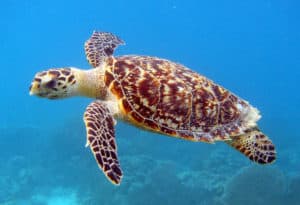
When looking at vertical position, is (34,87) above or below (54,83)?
below

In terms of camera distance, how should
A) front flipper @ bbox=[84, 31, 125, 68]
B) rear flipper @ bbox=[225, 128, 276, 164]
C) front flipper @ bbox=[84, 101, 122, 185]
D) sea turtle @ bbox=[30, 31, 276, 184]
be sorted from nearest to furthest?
front flipper @ bbox=[84, 101, 122, 185] < sea turtle @ bbox=[30, 31, 276, 184] < rear flipper @ bbox=[225, 128, 276, 164] < front flipper @ bbox=[84, 31, 125, 68]

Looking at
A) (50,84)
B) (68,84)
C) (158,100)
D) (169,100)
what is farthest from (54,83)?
(169,100)

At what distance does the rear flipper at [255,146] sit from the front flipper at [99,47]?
225 cm

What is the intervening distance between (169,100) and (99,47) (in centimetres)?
160

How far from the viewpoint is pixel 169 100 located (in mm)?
4629

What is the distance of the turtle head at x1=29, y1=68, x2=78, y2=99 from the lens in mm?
4613

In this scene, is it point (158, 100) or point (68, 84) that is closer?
point (158, 100)

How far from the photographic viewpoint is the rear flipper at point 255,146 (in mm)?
4867

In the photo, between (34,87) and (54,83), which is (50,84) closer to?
(54,83)

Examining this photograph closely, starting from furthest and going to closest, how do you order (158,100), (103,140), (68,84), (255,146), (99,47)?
(99,47) → (255,146) → (68,84) → (158,100) → (103,140)

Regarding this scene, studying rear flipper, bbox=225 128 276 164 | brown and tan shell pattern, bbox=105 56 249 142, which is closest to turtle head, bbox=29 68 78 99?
brown and tan shell pattern, bbox=105 56 249 142

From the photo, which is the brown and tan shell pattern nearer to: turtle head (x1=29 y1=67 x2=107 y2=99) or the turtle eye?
turtle head (x1=29 y1=67 x2=107 y2=99)

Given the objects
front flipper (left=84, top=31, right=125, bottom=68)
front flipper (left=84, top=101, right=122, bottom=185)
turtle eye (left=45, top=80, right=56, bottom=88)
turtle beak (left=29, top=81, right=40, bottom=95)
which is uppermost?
front flipper (left=84, top=31, right=125, bottom=68)

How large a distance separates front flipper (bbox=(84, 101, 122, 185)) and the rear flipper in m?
1.84
